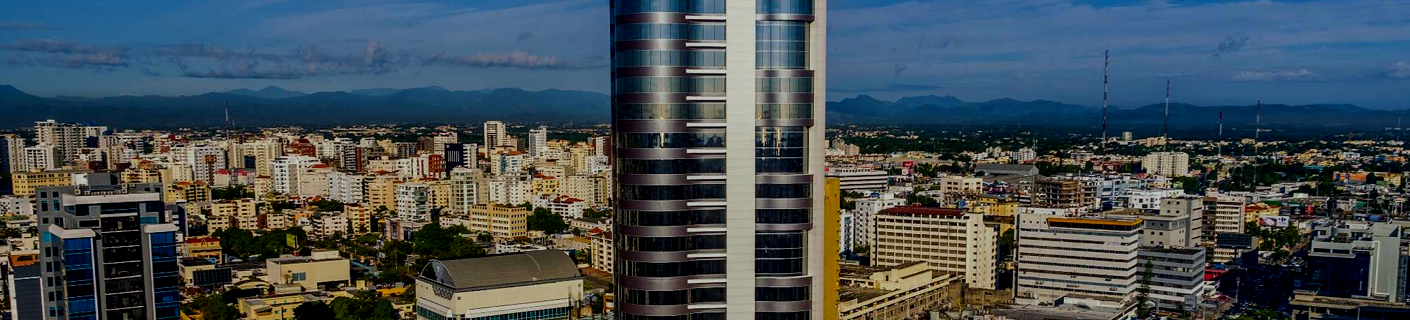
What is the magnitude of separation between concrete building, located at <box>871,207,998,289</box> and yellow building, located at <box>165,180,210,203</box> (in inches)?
1550

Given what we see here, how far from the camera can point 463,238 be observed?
45625 millimetres

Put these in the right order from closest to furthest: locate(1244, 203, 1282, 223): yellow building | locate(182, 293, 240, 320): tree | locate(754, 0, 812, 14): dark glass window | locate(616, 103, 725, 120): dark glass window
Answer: locate(754, 0, 812, 14): dark glass window → locate(616, 103, 725, 120): dark glass window → locate(182, 293, 240, 320): tree → locate(1244, 203, 1282, 223): yellow building

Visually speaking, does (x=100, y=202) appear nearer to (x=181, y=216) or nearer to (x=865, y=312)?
(x=865, y=312)

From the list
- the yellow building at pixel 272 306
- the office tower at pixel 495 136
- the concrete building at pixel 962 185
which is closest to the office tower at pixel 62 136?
the office tower at pixel 495 136

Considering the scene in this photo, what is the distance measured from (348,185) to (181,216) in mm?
25312

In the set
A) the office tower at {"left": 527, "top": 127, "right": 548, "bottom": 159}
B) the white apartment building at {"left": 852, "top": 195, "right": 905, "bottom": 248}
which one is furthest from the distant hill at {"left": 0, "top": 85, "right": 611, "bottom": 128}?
the white apartment building at {"left": 852, "top": 195, "right": 905, "bottom": 248}

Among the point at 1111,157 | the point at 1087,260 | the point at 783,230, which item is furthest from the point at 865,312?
the point at 1111,157

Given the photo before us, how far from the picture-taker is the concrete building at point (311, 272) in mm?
34469

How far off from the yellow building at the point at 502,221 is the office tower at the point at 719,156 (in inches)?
1368

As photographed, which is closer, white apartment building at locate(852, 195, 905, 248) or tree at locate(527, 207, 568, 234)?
white apartment building at locate(852, 195, 905, 248)

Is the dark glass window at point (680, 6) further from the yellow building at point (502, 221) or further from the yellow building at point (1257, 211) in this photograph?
the yellow building at point (1257, 211)

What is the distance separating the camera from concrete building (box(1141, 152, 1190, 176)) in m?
86.3

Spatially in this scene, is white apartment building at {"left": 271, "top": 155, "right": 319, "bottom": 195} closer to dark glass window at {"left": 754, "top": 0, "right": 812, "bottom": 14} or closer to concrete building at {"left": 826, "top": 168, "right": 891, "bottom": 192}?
concrete building at {"left": 826, "top": 168, "right": 891, "bottom": 192}

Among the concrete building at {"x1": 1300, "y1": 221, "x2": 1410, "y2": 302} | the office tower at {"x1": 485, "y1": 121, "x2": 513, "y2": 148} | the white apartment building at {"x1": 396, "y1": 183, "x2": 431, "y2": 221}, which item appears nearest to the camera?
the concrete building at {"x1": 1300, "y1": 221, "x2": 1410, "y2": 302}
